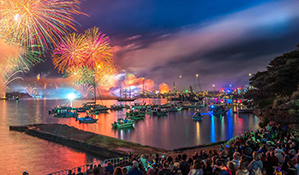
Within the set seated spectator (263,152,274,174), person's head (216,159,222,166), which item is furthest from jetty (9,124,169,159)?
seated spectator (263,152,274,174)

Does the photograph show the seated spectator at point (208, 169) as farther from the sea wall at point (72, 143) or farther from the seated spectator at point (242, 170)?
the sea wall at point (72, 143)

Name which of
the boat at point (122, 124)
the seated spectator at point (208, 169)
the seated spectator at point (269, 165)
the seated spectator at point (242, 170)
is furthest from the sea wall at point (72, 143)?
the boat at point (122, 124)

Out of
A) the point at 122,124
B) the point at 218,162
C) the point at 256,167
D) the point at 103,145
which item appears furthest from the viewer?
the point at 122,124

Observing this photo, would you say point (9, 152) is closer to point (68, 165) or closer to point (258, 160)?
point (68, 165)

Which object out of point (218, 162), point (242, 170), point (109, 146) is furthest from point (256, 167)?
point (109, 146)

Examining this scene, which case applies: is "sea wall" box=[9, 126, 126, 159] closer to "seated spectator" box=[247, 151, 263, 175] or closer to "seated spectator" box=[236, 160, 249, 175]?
"seated spectator" box=[247, 151, 263, 175]

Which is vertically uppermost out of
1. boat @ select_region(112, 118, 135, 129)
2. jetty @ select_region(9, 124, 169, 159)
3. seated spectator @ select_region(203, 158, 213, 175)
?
seated spectator @ select_region(203, 158, 213, 175)

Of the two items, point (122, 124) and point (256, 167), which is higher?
point (256, 167)

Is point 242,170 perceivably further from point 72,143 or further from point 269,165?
point 72,143

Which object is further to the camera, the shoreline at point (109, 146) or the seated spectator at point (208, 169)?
the shoreline at point (109, 146)

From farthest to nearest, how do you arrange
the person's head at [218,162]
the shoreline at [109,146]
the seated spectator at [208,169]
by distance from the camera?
the shoreline at [109,146] → the person's head at [218,162] → the seated spectator at [208,169]

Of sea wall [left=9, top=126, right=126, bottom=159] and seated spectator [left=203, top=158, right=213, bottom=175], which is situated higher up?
seated spectator [left=203, top=158, right=213, bottom=175]
